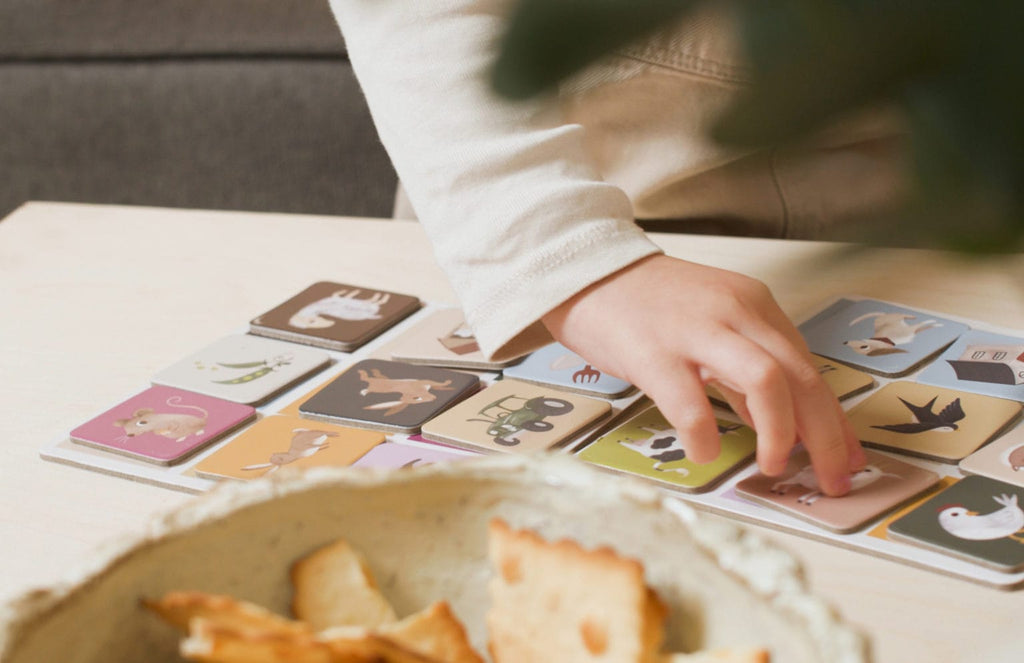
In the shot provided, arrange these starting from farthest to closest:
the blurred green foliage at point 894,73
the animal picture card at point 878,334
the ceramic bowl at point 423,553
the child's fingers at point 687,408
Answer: the animal picture card at point 878,334 → the child's fingers at point 687,408 → the ceramic bowl at point 423,553 → the blurred green foliage at point 894,73

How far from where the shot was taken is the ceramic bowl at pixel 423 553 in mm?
259

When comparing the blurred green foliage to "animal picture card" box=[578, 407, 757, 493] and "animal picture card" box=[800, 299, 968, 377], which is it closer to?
"animal picture card" box=[578, 407, 757, 493]

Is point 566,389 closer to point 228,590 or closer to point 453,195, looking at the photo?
point 453,195

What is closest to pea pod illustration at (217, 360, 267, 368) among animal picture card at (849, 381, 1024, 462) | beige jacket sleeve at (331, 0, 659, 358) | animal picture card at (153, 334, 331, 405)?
animal picture card at (153, 334, 331, 405)

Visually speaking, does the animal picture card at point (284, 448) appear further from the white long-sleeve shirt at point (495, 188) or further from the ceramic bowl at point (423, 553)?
the ceramic bowl at point (423, 553)

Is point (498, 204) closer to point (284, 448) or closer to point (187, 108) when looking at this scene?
point (284, 448)

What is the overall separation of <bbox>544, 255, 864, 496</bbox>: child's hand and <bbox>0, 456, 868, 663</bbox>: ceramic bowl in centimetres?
21

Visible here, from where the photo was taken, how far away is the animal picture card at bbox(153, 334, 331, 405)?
64cm

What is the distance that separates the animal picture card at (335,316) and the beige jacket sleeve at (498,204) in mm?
84

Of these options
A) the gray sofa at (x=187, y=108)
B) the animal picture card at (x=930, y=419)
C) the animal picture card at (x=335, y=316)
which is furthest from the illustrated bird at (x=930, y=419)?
the gray sofa at (x=187, y=108)

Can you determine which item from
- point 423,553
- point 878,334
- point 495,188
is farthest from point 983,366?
point 423,553

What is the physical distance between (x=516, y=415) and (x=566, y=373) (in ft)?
0.18

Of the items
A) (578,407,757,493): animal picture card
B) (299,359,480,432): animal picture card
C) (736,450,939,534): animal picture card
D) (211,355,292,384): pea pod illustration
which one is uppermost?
(211,355,292,384): pea pod illustration

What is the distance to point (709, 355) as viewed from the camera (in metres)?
0.51
